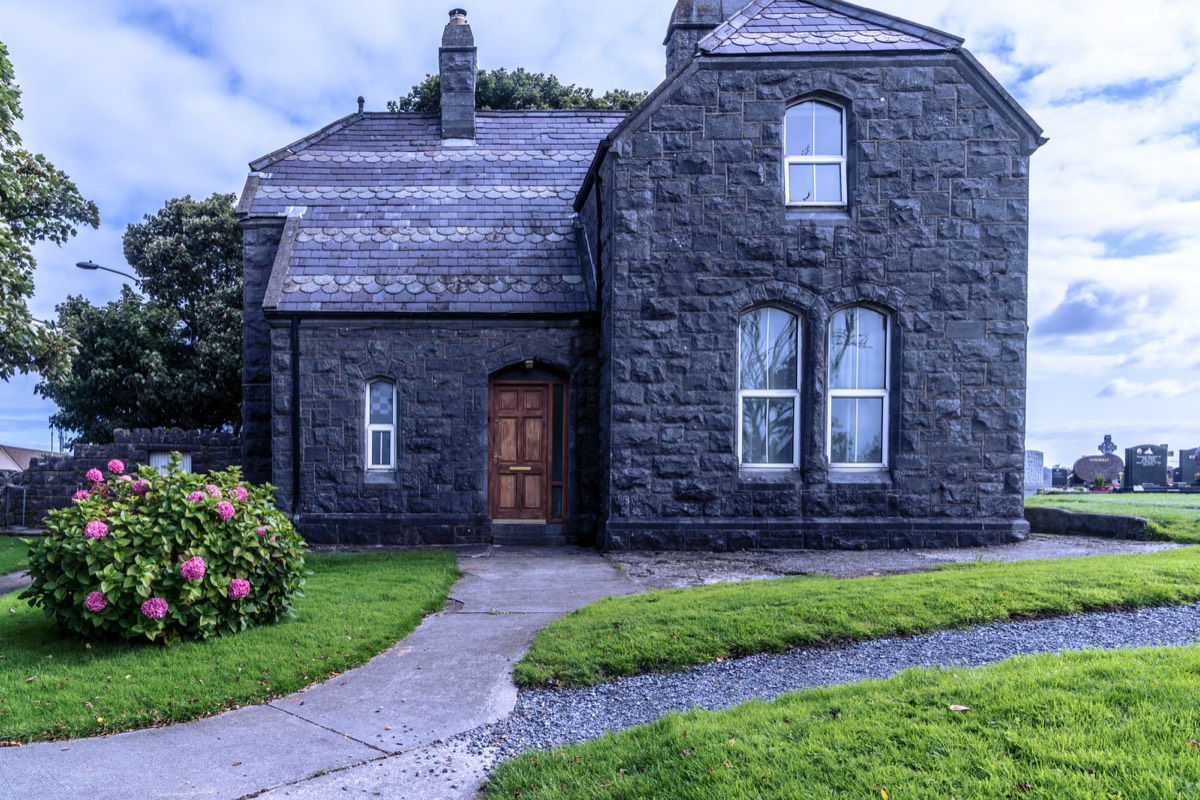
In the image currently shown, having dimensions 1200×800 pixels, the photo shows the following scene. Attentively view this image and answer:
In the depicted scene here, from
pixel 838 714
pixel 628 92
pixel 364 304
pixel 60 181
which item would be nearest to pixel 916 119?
pixel 364 304

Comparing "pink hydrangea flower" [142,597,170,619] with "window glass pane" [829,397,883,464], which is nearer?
"pink hydrangea flower" [142,597,170,619]

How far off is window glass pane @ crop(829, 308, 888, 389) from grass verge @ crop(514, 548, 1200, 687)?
4.30m

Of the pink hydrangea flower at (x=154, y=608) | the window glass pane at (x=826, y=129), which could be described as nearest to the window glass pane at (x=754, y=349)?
the window glass pane at (x=826, y=129)

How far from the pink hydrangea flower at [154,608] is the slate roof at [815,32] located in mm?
9946

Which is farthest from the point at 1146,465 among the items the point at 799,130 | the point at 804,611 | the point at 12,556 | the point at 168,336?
the point at 168,336

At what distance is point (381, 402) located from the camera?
13109 mm

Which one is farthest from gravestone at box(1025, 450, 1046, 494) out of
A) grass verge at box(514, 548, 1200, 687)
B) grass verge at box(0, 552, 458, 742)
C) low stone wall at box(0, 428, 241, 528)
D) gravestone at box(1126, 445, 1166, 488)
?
grass verge at box(0, 552, 458, 742)

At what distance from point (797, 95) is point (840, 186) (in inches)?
58.5

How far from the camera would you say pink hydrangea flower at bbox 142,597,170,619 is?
611cm

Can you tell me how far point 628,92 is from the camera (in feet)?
92.0

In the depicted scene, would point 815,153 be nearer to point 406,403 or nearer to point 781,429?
point 781,429

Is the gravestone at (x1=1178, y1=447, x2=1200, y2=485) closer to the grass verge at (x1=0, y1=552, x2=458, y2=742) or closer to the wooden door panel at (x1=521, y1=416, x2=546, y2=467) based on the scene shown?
the wooden door panel at (x1=521, y1=416, x2=546, y2=467)

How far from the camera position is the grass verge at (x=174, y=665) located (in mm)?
5051

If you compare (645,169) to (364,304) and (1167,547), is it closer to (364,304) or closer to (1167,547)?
(364,304)
